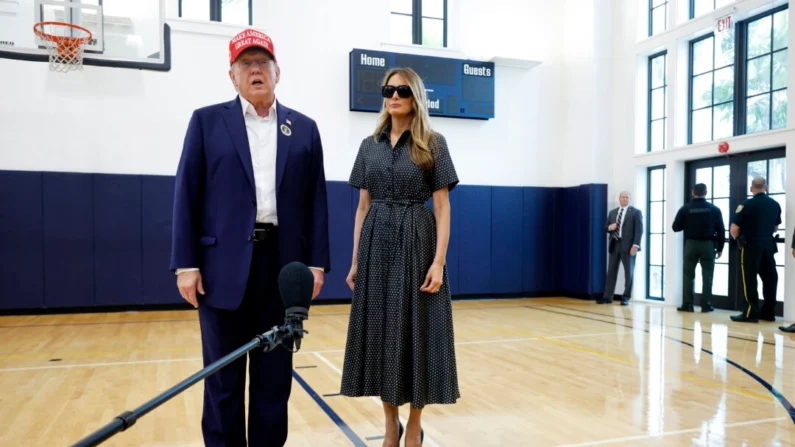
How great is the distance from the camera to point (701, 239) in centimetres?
741

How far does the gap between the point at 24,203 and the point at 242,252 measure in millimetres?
6658

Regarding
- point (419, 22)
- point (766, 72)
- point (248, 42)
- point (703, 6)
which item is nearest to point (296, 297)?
point (248, 42)

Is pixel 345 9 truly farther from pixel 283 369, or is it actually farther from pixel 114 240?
pixel 283 369

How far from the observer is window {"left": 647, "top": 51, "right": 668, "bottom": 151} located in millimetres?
8750

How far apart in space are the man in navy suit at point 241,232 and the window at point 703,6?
25.2 feet

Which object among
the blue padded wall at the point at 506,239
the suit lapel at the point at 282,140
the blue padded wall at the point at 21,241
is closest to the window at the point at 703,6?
the blue padded wall at the point at 506,239

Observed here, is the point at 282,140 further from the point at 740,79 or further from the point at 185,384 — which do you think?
the point at 740,79

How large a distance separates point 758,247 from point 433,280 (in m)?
5.85

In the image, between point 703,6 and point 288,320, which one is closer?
point 288,320

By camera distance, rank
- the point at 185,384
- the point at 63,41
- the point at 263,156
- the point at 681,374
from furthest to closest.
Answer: the point at 63,41 → the point at 681,374 → the point at 263,156 → the point at 185,384

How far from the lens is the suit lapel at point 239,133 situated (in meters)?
1.94

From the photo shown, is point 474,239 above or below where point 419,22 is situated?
below

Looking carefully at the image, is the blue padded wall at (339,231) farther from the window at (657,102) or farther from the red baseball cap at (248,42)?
the red baseball cap at (248,42)

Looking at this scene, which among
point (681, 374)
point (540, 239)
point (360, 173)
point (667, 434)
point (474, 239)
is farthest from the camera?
point (540, 239)
